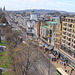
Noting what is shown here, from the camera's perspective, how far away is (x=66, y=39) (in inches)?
2127

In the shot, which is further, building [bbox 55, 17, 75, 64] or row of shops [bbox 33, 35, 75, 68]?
building [bbox 55, 17, 75, 64]

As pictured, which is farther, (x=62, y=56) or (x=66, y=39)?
(x=62, y=56)

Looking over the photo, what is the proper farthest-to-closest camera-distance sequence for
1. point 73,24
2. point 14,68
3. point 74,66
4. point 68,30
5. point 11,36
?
1. point 11,36
2. point 68,30
3. point 73,24
4. point 74,66
5. point 14,68

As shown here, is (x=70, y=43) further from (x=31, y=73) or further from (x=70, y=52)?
(x=31, y=73)

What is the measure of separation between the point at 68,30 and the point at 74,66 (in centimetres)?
1577

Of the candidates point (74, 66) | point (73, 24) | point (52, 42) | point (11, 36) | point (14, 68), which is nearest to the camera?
point (14, 68)

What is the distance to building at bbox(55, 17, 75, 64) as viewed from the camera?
4938 cm

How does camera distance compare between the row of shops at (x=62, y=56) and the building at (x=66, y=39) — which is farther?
the building at (x=66, y=39)

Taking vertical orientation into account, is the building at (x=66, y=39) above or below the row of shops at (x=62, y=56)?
above

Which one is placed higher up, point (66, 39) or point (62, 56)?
point (66, 39)

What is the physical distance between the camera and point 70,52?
164 feet

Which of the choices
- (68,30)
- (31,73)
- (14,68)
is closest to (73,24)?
(68,30)

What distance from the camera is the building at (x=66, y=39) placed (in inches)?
1944

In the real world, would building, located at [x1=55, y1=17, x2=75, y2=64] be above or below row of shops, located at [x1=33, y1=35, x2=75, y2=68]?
above
